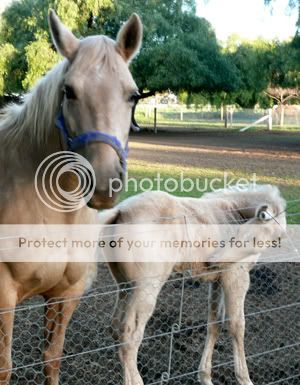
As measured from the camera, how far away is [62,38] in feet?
7.55

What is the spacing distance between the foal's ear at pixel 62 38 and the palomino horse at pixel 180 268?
133cm

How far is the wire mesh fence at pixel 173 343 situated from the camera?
3.51 m

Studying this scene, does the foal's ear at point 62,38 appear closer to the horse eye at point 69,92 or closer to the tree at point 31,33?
the horse eye at point 69,92

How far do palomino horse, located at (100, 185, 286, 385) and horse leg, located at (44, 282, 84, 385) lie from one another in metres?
0.49

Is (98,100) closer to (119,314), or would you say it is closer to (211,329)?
(119,314)

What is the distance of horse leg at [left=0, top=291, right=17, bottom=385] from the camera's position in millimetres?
2475

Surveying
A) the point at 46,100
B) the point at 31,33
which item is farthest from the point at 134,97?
the point at 31,33

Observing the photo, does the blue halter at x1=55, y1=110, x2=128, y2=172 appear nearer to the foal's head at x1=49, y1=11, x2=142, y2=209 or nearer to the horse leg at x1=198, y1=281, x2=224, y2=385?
the foal's head at x1=49, y1=11, x2=142, y2=209

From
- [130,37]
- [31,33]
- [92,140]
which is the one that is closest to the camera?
[92,140]

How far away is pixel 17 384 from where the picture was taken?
3.36 meters

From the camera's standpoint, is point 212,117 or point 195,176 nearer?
point 195,176

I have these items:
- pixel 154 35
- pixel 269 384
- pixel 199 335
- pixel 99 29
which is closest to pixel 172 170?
pixel 199 335

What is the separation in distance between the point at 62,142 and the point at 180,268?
150cm

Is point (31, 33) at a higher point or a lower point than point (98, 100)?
higher
